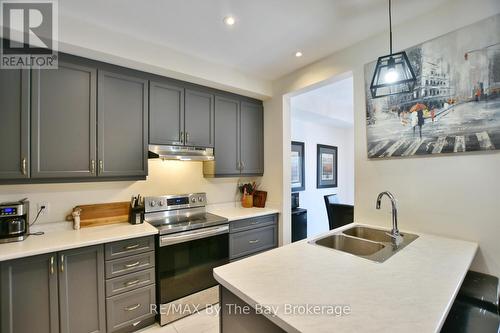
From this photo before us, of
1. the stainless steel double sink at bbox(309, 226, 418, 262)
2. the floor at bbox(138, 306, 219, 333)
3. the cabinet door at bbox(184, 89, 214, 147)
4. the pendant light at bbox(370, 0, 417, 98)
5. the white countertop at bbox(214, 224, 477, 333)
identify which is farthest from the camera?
the cabinet door at bbox(184, 89, 214, 147)

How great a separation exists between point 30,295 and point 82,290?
30 cm

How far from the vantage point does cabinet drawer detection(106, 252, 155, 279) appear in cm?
183

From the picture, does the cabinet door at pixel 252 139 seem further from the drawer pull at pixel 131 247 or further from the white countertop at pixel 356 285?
the white countertop at pixel 356 285

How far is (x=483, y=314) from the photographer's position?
3.66ft

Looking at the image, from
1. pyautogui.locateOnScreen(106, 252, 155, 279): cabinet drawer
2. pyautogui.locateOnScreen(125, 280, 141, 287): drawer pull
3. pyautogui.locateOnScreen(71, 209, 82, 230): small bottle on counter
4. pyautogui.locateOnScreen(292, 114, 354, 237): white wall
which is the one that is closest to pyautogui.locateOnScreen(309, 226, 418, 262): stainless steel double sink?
pyautogui.locateOnScreen(106, 252, 155, 279): cabinet drawer

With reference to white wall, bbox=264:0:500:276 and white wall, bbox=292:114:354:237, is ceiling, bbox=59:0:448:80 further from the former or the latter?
white wall, bbox=292:114:354:237

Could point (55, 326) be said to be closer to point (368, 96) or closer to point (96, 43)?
point (96, 43)

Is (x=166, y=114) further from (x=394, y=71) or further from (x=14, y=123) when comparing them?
(x=394, y=71)

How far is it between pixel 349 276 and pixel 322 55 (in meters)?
2.22

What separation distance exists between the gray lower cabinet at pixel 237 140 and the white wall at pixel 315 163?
3.52 feet

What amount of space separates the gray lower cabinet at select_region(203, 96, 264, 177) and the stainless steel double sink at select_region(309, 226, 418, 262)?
5.15 feet

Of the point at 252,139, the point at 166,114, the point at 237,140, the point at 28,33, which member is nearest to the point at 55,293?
the point at 166,114

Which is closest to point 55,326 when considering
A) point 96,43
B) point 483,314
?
point 96,43

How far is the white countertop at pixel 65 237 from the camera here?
5.02 ft
